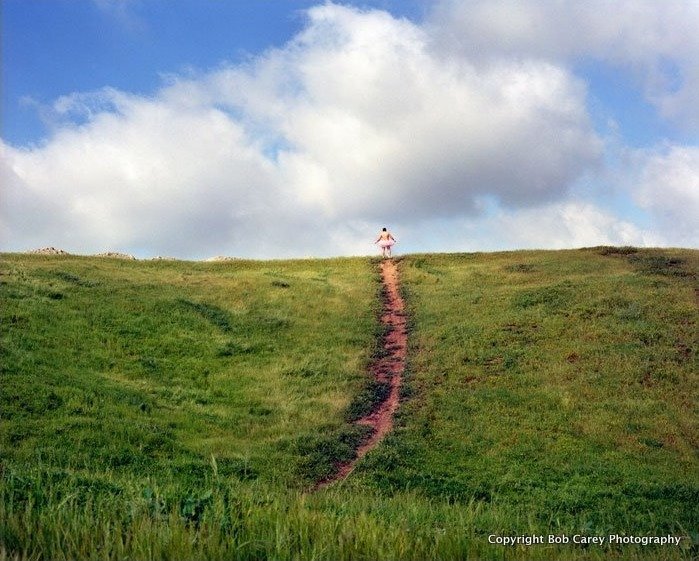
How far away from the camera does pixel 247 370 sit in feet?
84.9

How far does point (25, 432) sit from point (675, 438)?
60.5 ft

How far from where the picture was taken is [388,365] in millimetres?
27234

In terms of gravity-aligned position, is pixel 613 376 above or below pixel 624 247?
below

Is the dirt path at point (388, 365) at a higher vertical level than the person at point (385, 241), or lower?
lower

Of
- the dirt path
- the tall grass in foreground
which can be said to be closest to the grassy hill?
the tall grass in foreground

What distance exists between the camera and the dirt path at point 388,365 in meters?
18.7

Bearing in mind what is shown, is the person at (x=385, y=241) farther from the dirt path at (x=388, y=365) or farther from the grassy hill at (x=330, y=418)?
the grassy hill at (x=330, y=418)

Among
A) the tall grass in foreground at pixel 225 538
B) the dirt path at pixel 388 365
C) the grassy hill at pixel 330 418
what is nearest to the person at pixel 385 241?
the dirt path at pixel 388 365

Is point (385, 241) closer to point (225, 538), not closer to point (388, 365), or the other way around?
point (388, 365)

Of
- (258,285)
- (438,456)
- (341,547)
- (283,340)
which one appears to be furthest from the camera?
(258,285)

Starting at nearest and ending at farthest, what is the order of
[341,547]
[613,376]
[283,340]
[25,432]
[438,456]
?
[341,547], [25,432], [438,456], [613,376], [283,340]

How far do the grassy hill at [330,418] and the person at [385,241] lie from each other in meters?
12.7

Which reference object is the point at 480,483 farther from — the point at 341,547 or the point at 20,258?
the point at 20,258

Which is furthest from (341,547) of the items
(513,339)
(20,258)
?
(20,258)
